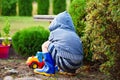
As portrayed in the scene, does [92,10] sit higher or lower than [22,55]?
higher

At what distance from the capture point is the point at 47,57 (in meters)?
6.69

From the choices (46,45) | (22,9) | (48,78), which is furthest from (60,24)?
(22,9)

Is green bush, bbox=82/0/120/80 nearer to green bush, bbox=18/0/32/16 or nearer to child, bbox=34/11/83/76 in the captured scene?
child, bbox=34/11/83/76

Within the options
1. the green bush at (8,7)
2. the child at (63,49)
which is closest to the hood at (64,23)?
the child at (63,49)

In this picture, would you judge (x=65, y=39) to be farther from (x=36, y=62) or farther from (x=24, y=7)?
(x=24, y=7)

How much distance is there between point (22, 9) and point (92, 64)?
11.0 m

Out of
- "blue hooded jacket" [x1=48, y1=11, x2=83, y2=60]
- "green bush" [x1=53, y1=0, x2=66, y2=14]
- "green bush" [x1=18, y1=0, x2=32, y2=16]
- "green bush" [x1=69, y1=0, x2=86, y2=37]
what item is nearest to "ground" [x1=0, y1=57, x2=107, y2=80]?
"blue hooded jacket" [x1=48, y1=11, x2=83, y2=60]

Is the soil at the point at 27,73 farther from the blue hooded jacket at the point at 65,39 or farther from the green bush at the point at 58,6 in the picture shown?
the green bush at the point at 58,6

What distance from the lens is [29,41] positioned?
783cm

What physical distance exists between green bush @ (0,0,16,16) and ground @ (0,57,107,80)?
1031 centimetres

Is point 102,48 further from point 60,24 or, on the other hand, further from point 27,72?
point 27,72

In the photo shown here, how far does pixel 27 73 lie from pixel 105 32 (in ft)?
4.95

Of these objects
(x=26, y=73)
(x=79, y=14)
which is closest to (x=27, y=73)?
(x=26, y=73)

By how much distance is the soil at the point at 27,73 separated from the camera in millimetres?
6551
